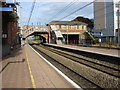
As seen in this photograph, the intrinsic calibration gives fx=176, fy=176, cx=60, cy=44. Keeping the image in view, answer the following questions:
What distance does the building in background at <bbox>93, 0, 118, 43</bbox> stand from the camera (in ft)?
183

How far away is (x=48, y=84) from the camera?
306 inches

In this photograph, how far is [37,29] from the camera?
226 ft

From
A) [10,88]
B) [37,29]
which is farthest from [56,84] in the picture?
[37,29]

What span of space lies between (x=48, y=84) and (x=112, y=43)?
28.5m

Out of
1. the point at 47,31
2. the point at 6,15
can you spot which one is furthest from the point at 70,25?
the point at 6,15

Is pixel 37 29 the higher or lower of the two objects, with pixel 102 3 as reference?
lower

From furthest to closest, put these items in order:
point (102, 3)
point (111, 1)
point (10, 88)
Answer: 1. point (102, 3)
2. point (111, 1)
3. point (10, 88)

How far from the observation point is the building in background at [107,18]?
5581 centimetres

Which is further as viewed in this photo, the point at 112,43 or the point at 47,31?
the point at 47,31

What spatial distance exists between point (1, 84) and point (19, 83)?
792mm

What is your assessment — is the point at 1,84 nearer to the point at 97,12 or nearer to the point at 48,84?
the point at 48,84

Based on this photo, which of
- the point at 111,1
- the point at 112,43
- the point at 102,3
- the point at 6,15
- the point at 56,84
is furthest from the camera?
the point at 102,3

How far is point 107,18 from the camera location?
195ft

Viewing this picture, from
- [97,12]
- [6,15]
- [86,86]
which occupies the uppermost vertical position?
[97,12]
